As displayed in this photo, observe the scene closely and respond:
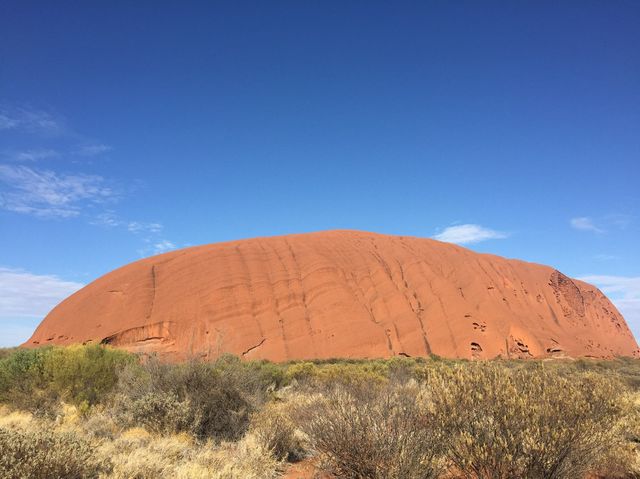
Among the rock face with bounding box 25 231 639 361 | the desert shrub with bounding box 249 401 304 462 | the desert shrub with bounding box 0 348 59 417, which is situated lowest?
the desert shrub with bounding box 249 401 304 462

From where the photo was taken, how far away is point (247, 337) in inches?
1583

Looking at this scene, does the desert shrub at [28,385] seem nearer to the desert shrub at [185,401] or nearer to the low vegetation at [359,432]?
the low vegetation at [359,432]

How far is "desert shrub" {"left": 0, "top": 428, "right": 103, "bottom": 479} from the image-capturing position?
4.50 m

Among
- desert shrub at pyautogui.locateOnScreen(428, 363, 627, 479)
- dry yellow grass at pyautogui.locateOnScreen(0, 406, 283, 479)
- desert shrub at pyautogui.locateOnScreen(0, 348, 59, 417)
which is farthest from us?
desert shrub at pyautogui.locateOnScreen(0, 348, 59, 417)

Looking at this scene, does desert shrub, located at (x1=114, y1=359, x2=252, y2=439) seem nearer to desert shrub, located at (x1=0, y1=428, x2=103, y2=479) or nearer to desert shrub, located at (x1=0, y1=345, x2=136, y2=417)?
desert shrub, located at (x1=0, y1=345, x2=136, y2=417)

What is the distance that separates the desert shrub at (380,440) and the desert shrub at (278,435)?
261 cm

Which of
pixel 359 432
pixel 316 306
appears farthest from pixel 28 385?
pixel 316 306

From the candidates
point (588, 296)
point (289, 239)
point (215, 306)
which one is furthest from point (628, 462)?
point (588, 296)

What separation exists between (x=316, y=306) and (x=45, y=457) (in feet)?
130

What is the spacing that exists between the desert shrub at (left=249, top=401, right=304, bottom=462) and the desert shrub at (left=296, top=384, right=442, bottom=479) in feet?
8.57

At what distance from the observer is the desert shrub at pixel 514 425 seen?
4.31 metres

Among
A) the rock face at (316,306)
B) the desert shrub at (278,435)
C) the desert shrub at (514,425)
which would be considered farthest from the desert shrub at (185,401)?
the rock face at (316,306)

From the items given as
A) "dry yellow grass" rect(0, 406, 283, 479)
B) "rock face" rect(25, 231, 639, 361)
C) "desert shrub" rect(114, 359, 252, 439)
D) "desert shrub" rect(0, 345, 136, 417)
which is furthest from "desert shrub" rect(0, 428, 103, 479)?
"rock face" rect(25, 231, 639, 361)

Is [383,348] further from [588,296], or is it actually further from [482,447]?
[588,296]
